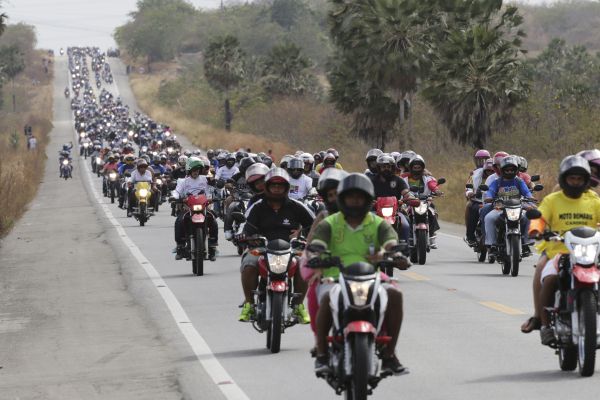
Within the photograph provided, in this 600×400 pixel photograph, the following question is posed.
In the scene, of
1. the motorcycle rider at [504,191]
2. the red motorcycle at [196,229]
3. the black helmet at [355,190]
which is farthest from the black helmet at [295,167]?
the black helmet at [355,190]

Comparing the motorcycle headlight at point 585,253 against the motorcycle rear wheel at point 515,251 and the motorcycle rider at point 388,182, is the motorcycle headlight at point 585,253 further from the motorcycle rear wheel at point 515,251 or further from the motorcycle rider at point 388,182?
the motorcycle rider at point 388,182

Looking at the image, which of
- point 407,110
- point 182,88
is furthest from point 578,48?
point 182,88

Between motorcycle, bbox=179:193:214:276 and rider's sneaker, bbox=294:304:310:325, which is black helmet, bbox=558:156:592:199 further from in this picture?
motorcycle, bbox=179:193:214:276

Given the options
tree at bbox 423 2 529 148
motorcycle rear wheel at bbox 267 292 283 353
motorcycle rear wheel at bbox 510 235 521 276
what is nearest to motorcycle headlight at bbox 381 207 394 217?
motorcycle rear wheel at bbox 510 235 521 276

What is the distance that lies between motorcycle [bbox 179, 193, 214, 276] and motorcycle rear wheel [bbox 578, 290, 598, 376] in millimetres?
11164

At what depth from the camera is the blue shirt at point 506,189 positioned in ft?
66.2

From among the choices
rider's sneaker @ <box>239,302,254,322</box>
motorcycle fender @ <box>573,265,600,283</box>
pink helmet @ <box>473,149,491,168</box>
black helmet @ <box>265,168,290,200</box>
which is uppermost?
pink helmet @ <box>473,149,491,168</box>

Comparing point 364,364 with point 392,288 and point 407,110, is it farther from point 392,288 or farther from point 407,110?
point 407,110

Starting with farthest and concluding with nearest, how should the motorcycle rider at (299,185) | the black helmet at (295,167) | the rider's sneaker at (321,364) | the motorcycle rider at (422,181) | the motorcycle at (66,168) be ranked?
1. the motorcycle at (66,168)
2. the motorcycle rider at (422,181)
3. the motorcycle rider at (299,185)
4. the black helmet at (295,167)
5. the rider's sneaker at (321,364)

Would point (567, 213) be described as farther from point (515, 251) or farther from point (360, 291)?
point (515, 251)

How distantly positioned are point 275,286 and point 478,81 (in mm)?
37764

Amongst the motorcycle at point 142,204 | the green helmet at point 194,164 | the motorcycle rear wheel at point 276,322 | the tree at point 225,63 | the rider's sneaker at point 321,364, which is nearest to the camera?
the rider's sneaker at point 321,364

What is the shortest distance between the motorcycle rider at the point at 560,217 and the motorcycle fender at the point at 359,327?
240cm

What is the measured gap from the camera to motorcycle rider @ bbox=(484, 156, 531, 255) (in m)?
20.0
